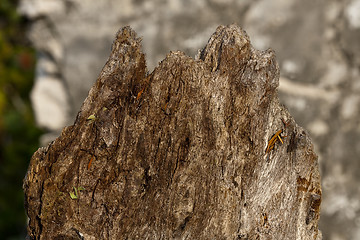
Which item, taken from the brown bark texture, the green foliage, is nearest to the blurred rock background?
the green foliage

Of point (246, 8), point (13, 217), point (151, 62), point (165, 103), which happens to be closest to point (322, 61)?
point (246, 8)

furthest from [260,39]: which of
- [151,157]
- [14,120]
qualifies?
[14,120]

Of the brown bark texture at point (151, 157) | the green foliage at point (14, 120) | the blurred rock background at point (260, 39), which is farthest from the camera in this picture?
the green foliage at point (14, 120)

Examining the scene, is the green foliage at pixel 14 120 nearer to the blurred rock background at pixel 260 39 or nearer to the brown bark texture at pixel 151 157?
the blurred rock background at pixel 260 39

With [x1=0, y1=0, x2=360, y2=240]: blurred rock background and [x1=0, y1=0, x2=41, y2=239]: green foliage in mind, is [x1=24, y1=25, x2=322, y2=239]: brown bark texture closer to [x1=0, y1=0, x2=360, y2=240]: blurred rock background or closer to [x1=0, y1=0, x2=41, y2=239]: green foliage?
[x1=0, y1=0, x2=360, y2=240]: blurred rock background

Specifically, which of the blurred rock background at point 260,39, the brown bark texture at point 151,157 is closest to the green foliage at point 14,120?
the blurred rock background at point 260,39

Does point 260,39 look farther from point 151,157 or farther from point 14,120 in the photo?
point 14,120
